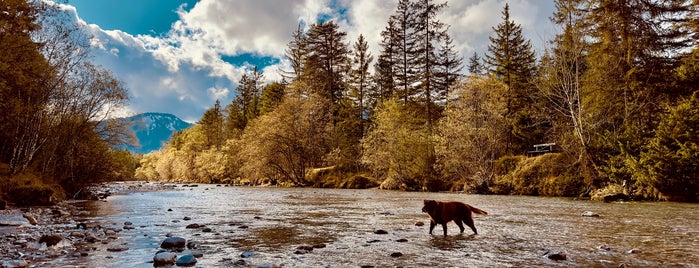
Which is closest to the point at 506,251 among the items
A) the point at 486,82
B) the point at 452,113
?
the point at 452,113

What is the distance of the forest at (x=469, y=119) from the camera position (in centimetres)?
1909

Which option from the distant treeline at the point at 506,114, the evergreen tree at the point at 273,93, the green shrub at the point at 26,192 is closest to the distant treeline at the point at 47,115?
the green shrub at the point at 26,192

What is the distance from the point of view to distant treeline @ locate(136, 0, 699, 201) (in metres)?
22.2

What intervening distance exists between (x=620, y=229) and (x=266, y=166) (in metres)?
39.7

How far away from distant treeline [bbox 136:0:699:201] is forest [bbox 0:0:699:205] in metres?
0.12

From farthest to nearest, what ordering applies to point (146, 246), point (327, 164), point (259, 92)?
point (259, 92) < point (327, 164) < point (146, 246)

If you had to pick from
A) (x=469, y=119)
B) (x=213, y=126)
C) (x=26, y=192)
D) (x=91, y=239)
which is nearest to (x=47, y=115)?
(x=26, y=192)

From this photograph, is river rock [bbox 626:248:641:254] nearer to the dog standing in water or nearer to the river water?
the river water

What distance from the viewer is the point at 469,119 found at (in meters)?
33.1

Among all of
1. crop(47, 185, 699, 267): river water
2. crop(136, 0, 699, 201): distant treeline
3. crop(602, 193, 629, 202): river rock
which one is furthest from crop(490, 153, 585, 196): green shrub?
crop(47, 185, 699, 267): river water

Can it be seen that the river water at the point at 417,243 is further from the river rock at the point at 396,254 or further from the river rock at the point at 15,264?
the river rock at the point at 15,264

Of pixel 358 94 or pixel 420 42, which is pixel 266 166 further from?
pixel 420 42

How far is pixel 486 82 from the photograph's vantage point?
35.7 meters

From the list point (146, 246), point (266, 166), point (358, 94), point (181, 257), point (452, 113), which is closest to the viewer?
point (181, 257)
